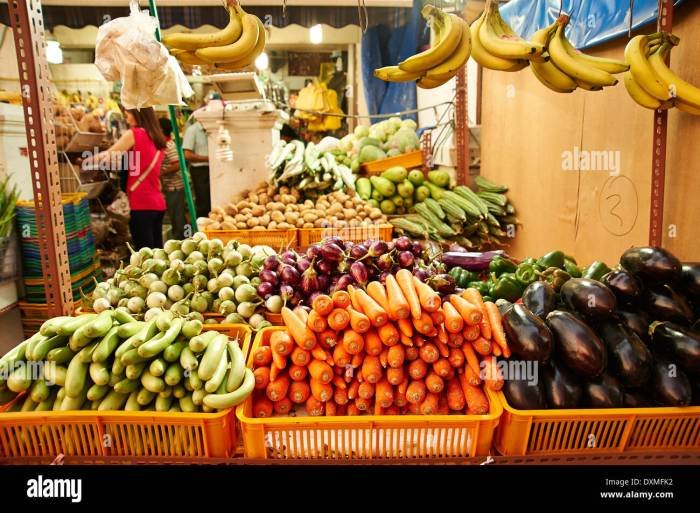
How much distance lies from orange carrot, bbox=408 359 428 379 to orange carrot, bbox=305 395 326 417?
1.15 feet

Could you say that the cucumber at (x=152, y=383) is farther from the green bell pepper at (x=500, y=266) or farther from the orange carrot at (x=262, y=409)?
the green bell pepper at (x=500, y=266)

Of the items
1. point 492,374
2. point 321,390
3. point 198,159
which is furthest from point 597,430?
point 198,159

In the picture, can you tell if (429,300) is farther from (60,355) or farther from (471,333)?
(60,355)

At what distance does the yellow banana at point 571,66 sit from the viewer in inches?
92.7

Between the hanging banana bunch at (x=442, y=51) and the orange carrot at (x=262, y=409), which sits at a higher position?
the hanging banana bunch at (x=442, y=51)

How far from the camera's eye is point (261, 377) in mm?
1807

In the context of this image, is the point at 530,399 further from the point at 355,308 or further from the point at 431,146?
the point at 431,146

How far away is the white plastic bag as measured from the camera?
96.5 inches

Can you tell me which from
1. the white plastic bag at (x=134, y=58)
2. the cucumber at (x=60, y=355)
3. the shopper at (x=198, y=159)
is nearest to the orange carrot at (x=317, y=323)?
the cucumber at (x=60, y=355)

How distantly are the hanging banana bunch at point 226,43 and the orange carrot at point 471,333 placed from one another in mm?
1658

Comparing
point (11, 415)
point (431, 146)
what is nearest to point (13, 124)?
point (11, 415)

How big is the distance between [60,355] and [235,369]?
0.64 metres

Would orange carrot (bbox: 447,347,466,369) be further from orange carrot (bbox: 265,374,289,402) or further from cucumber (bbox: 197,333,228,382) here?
cucumber (bbox: 197,333,228,382)

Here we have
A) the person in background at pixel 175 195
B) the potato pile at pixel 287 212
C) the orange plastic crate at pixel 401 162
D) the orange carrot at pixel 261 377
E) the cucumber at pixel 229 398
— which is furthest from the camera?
the person in background at pixel 175 195
